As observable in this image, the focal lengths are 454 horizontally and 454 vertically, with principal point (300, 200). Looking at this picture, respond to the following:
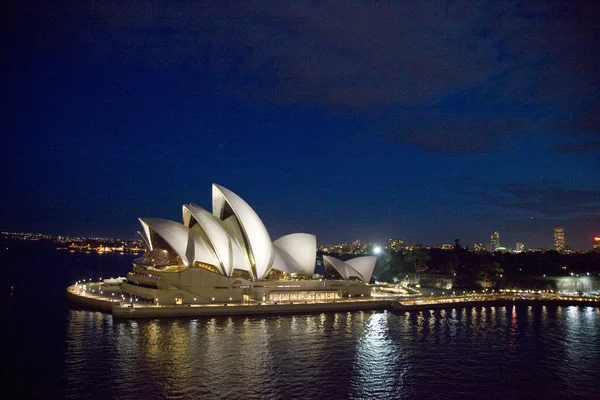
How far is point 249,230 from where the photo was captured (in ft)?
144

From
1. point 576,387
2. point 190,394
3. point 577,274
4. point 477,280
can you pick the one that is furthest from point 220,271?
point 577,274

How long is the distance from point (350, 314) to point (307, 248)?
1043 centimetres

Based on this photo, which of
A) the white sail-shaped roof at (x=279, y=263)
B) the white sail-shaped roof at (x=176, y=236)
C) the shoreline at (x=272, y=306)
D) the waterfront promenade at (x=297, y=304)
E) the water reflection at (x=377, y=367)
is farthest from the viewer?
the white sail-shaped roof at (x=279, y=263)

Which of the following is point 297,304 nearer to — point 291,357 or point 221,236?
point 221,236

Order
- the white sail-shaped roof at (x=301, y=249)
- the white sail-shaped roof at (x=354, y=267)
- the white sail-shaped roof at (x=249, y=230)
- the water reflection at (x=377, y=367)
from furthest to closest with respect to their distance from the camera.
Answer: the white sail-shaped roof at (x=354, y=267), the white sail-shaped roof at (x=301, y=249), the white sail-shaped roof at (x=249, y=230), the water reflection at (x=377, y=367)

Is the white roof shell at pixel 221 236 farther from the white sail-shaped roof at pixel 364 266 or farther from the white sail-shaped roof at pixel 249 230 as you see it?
the white sail-shaped roof at pixel 364 266

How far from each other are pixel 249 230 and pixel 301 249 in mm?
10369

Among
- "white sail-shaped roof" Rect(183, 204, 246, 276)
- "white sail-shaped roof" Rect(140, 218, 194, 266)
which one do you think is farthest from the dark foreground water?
"white sail-shaped roof" Rect(140, 218, 194, 266)

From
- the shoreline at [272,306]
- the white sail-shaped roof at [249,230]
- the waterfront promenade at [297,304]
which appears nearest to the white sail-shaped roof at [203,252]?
the white sail-shaped roof at [249,230]

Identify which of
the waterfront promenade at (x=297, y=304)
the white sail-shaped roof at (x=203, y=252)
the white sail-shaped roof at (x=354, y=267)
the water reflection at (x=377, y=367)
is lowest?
the water reflection at (x=377, y=367)

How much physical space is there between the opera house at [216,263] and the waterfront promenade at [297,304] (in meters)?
1.48

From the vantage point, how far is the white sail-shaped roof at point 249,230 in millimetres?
43562

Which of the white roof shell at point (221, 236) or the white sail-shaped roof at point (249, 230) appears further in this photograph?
the white sail-shaped roof at point (249, 230)

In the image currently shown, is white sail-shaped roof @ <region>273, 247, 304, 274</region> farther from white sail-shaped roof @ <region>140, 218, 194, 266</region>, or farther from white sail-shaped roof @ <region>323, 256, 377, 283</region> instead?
white sail-shaped roof @ <region>140, 218, 194, 266</region>
